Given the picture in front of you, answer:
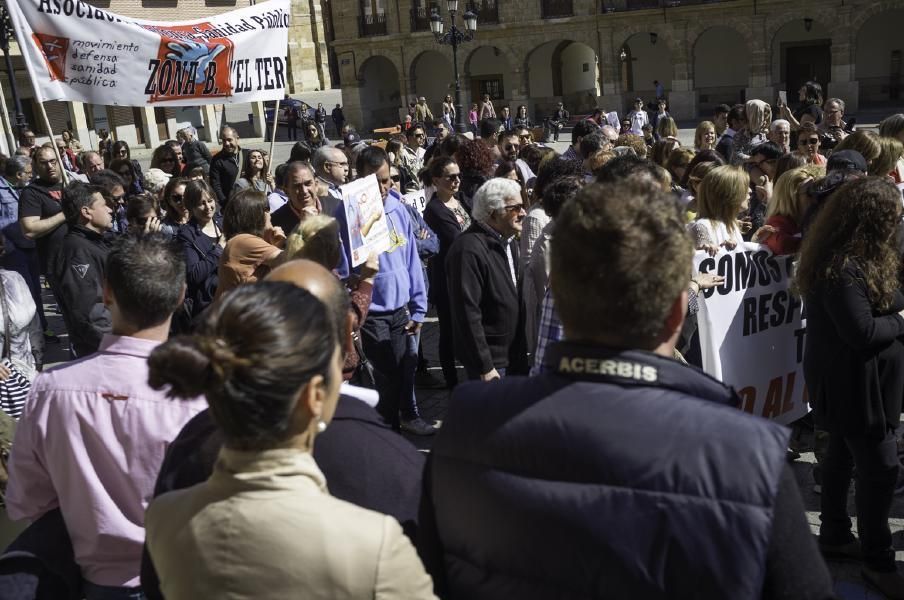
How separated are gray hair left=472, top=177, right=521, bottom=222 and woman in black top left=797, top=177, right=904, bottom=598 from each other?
5.17 feet

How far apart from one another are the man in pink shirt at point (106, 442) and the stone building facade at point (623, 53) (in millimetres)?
32406

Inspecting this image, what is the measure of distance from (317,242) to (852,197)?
2.15 meters

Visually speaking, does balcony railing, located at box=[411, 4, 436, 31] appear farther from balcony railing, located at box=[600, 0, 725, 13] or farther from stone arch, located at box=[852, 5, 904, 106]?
stone arch, located at box=[852, 5, 904, 106]

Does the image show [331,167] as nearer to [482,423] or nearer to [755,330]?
[755,330]

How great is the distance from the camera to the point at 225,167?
29.6ft

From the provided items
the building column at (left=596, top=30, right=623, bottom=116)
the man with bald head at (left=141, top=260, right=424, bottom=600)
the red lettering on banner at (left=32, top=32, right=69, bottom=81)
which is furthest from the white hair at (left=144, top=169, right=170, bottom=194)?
the building column at (left=596, top=30, right=623, bottom=116)

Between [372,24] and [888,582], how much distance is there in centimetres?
3872

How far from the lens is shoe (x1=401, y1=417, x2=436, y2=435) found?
5.35 meters

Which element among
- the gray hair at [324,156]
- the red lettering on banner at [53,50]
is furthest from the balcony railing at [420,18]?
the gray hair at [324,156]

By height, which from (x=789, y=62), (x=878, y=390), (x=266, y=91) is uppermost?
(x=789, y=62)

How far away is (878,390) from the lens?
3.20 metres

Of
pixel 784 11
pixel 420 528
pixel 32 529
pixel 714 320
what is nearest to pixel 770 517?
pixel 420 528

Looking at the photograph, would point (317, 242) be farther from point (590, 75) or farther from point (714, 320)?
point (590, 75)

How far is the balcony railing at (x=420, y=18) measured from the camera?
1451 inches
